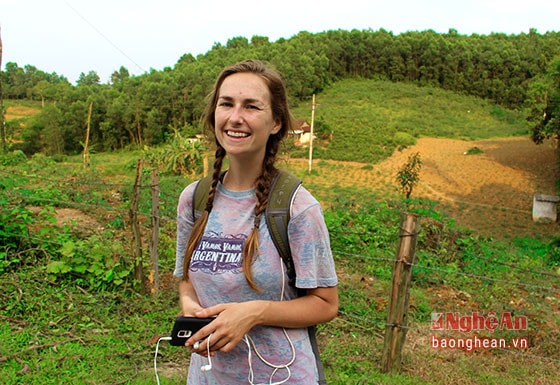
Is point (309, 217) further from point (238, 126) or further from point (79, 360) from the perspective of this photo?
point (79, 360)

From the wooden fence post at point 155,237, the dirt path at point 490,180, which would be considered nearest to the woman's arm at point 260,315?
the wooden fence post at point 155,237

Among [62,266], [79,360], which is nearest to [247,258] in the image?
[79,360]

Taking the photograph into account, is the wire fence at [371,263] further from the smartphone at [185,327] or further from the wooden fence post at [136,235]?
the smartphone at [185,327]

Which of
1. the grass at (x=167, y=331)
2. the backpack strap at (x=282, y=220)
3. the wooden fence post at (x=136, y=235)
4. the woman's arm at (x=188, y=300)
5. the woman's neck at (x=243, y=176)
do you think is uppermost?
the woman's neck at (x=243, y=176)

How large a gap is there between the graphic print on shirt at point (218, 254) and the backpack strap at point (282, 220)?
0.09 meters

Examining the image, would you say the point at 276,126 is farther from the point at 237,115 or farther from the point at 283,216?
the point at 283,216

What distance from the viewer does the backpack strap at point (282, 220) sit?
1.13 meters

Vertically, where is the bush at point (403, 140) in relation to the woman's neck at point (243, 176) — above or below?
below

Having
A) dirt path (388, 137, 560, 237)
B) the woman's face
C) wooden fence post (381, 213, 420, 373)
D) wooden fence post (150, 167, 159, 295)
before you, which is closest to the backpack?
the woman's face

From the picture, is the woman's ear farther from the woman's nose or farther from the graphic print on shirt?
the graphic print on shirt

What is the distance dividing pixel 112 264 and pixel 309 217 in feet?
11.3

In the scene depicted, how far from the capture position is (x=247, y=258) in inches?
44.4

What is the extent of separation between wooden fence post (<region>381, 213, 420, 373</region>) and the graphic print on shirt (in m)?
2.01

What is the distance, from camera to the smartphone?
1084 millimetres
